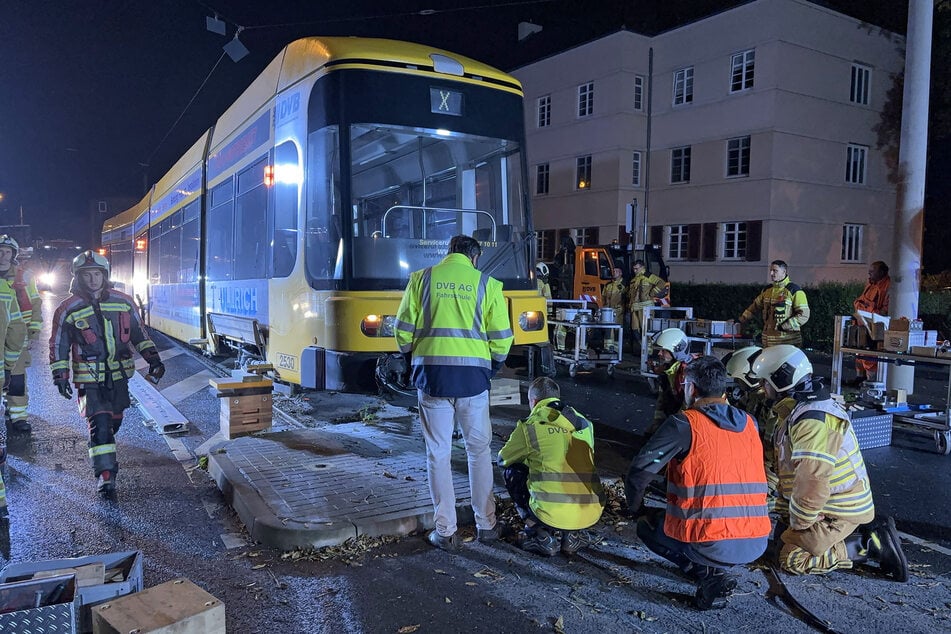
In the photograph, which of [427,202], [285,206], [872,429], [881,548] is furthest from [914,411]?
[285,206]

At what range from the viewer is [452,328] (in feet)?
14.1

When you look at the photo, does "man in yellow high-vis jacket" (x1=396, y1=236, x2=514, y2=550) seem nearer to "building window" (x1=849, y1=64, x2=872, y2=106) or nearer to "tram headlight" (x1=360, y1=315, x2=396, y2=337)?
"tram headlight" (x1=360, y1=315, x2=396, y2=337)

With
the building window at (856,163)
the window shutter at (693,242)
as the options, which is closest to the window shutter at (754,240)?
the window shutter at (693,242)

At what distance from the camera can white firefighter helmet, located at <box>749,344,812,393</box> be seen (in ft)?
14.2

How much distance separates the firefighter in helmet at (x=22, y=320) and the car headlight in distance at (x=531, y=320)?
4830mm

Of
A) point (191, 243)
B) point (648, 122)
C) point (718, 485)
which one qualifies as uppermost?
point (648, 122)

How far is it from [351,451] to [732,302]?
16.3 metres

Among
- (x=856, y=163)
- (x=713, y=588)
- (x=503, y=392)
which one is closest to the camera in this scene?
(x=713, y=588)

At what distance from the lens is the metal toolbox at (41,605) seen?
2734 mm

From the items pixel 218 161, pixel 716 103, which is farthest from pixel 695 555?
pixel 716 103

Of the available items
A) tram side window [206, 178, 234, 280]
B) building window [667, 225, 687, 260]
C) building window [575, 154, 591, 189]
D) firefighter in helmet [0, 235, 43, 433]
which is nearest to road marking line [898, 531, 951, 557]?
tram side window [206, 178, 234, 280]

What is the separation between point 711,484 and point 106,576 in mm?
3032

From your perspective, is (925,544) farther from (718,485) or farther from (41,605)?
(41,605)

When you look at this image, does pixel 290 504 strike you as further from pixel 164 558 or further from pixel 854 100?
pixel 854 100
